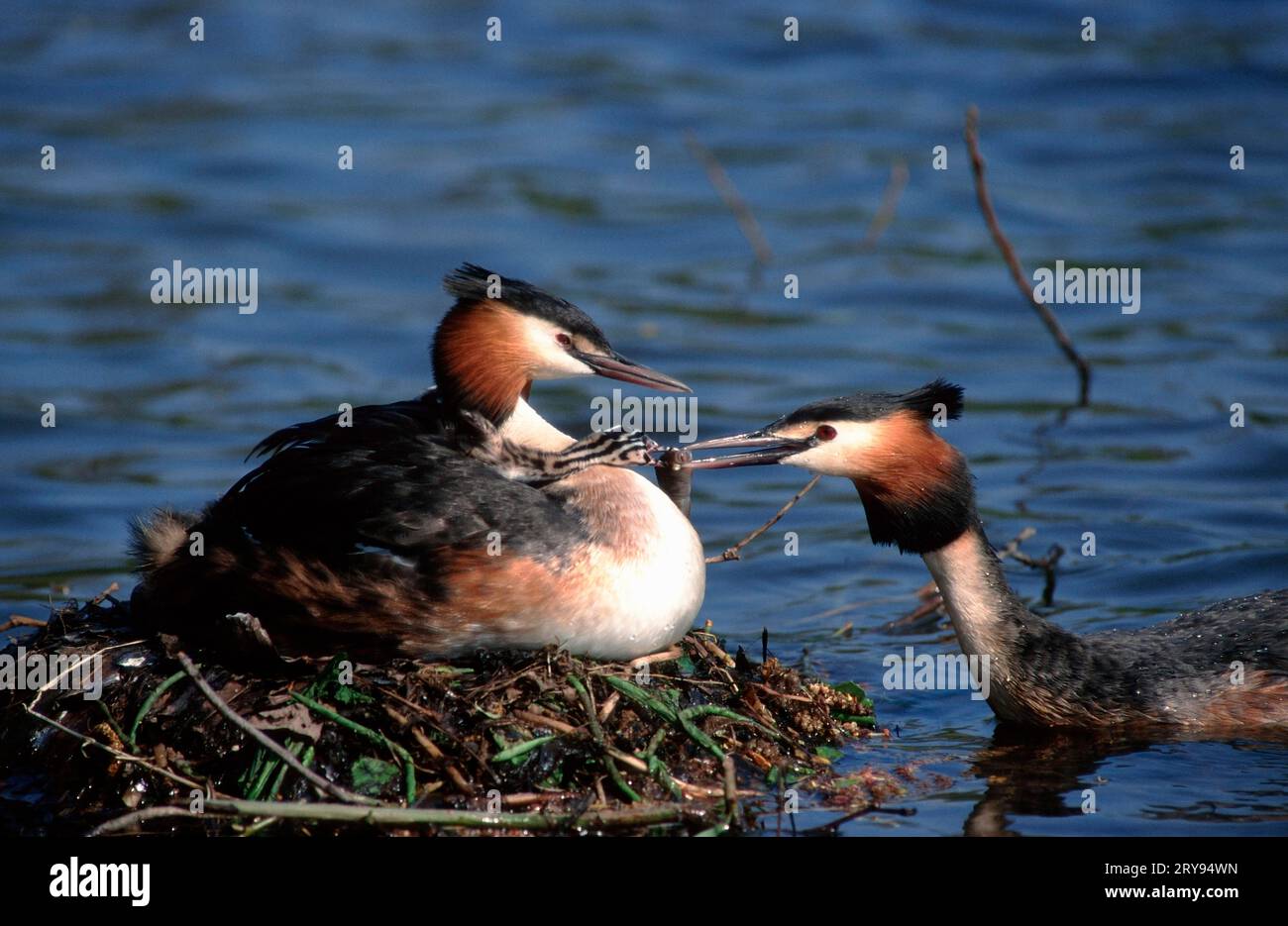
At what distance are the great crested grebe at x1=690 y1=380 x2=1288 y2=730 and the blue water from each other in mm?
191

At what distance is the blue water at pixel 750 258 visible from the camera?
1003 cm

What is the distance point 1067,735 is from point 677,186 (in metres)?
10.6

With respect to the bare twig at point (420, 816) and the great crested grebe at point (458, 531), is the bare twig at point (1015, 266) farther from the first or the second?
the bare twig at point (420, 816)

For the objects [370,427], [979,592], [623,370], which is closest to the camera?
[370,427]

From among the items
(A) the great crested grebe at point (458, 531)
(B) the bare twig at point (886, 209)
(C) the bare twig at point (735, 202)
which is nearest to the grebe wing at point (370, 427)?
(A) the great crested grebe at point (458, 531)

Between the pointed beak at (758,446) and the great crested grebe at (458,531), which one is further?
the pointed beak at (758,446)

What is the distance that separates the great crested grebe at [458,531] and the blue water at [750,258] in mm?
1285

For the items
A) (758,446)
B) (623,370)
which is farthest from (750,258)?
(623,370)

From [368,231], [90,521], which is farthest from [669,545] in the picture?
[368,231]

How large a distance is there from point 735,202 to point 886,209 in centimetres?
147

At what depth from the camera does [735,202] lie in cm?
1591

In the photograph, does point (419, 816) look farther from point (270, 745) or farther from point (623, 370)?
point (623, 370)

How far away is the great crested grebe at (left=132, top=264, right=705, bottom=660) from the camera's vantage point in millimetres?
6578
